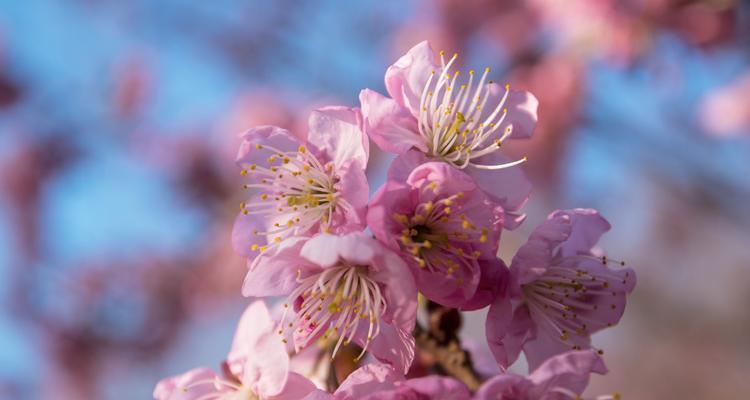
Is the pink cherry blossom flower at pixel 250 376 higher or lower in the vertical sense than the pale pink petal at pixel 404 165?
lower

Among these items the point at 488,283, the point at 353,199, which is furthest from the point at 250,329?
the point at 488,283

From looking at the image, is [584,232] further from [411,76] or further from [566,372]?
[411,76]

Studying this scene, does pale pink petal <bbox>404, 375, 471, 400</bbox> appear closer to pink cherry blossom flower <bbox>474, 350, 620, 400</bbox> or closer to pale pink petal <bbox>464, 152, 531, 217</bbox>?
pink cherry blossom flower <bbox>474, 350, 620, 400</bbox>

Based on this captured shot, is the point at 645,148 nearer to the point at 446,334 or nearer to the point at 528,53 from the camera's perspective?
the point at 528,53

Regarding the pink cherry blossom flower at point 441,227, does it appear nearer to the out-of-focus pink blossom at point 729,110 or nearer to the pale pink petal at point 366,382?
the pale pink petal at point 366,382

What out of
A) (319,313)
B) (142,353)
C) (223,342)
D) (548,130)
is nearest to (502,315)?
(319,313)

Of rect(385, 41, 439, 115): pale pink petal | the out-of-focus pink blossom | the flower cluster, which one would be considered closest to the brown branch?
the flower cluster

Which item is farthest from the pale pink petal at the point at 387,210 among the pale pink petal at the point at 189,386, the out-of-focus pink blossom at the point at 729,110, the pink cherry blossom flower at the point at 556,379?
the out-of-focus pink blossom at the point at 729,110
